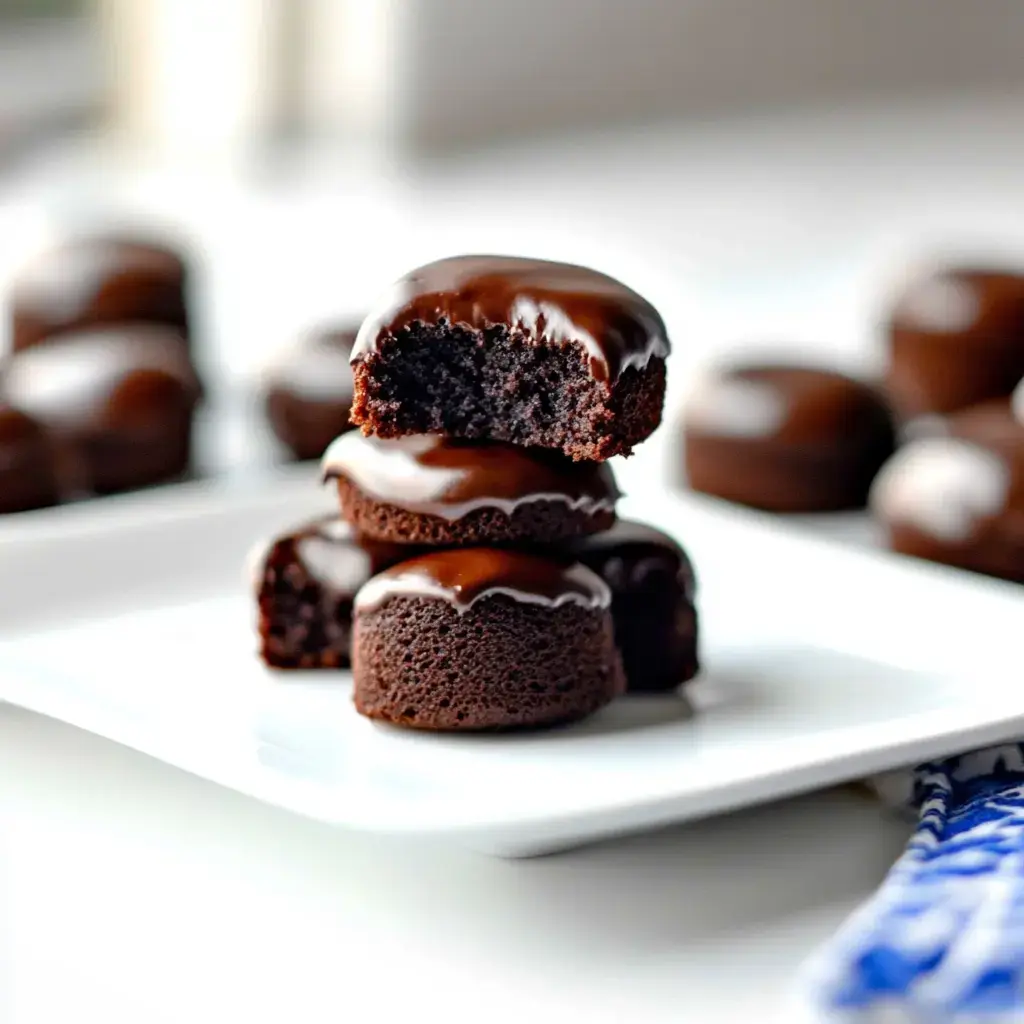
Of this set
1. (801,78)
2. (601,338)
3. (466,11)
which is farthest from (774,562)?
(801,78)

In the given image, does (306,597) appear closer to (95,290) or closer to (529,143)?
(95,290)

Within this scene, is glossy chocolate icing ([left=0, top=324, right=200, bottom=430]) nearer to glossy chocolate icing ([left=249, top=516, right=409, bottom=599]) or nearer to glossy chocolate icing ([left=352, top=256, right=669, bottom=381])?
glossy chocolate icing ([left=249, top=516, right=409, bottom=599])

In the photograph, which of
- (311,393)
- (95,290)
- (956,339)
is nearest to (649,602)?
(311,393)

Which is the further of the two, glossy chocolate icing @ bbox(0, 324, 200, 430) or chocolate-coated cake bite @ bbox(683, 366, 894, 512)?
chocolate-coated cake bite @ bbox(683, 366, 894, 512)

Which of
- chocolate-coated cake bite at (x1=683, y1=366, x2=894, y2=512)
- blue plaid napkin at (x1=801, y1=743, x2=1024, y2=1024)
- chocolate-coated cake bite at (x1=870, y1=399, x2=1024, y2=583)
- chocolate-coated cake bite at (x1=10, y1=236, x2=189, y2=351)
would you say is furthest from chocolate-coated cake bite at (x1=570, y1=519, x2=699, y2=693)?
chocolate-coated cake bite at (x1=10, y1=236, x2=189, y2=351)

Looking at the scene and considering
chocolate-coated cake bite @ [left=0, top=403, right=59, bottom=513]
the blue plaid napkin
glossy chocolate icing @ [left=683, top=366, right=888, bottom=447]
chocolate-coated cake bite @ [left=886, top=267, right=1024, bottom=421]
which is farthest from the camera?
chocolate-coated cake bite @ [left=886, top=267, right=1024, bottom=421]

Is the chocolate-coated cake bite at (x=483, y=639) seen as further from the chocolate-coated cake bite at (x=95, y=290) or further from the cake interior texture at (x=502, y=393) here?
the chocolate-coated cake bite at (x=95, y=290)
